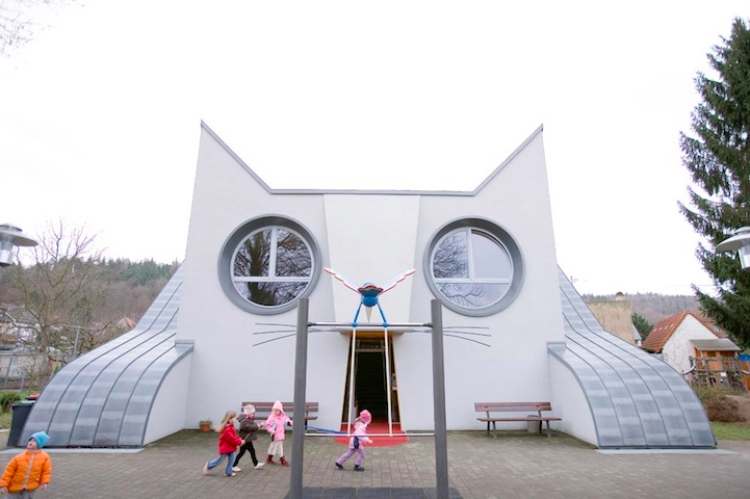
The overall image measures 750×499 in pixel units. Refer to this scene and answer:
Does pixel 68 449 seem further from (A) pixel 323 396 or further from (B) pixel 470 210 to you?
(B) pixel 470 210

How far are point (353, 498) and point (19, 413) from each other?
786cm

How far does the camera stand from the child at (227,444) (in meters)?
6.86

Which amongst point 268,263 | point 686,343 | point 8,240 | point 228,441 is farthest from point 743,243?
point 686,343

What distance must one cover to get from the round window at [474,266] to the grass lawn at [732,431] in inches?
248

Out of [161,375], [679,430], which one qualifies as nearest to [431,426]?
[679,430]

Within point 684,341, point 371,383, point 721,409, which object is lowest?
point 721,409

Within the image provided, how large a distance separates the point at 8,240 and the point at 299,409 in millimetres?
4226

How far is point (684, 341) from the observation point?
3550 cm

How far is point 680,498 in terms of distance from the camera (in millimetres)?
5742

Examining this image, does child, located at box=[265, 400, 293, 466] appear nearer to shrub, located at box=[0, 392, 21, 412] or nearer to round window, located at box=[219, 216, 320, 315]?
round window, located at box=[219, 216, 320, 315]

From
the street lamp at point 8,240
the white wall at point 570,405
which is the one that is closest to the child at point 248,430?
the street lamp at point 8,240

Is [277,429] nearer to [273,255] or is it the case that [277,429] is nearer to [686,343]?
[273,255]

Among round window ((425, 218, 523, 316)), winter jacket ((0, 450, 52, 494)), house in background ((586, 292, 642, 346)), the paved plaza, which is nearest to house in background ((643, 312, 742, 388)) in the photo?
house in background ((586, 292, 642, 346))

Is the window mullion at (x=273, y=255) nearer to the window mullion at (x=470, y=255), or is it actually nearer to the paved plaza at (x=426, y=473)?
the paved plaza at (x=426, y=473)
